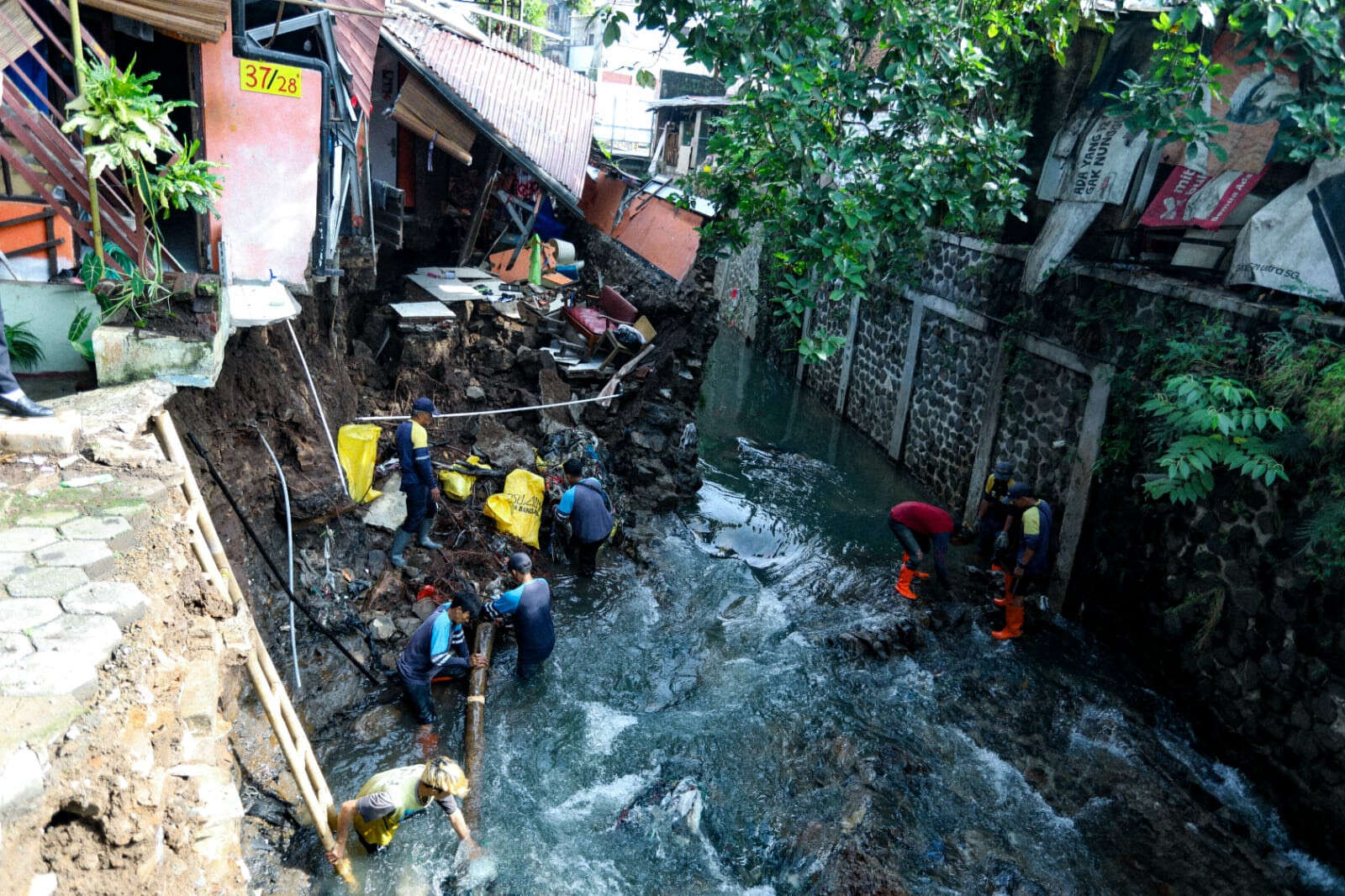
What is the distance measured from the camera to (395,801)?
5039 millimetres

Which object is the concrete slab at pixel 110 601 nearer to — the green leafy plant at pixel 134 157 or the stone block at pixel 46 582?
the stone block at pixel 46 582

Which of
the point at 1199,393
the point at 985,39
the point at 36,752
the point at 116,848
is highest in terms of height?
the point at 985,39

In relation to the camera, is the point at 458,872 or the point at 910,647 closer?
the point at 458,872

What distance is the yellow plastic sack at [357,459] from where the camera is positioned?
8203mm

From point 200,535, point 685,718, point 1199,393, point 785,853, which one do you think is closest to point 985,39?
point 1199,393

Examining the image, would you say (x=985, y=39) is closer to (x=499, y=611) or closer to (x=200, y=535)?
(x=499, y=611)

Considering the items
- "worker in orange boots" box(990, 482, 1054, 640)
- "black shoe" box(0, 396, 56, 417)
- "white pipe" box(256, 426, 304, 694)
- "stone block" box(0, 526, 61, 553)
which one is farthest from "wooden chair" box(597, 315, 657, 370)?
"stone block" box(0, 526, 61, 553)

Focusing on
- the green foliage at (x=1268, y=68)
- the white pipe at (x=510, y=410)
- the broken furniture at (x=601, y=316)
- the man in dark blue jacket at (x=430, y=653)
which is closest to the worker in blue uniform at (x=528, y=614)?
the man in dark blue jacket at (x=430, y=653)

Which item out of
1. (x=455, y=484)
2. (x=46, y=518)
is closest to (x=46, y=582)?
(x=46, y=518)

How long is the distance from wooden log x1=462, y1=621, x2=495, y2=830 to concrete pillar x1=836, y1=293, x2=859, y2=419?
10047mm

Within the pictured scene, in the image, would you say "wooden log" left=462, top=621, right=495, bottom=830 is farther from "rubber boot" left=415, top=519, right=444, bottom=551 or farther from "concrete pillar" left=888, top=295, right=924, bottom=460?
"concrete pillar" left=888, top=295, right=924, bottom=460

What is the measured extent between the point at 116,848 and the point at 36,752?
46 centimetres

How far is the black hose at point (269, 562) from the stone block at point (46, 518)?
5.18ft

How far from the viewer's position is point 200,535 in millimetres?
4684
